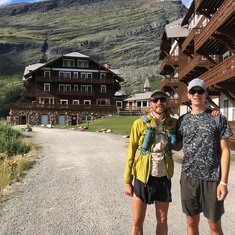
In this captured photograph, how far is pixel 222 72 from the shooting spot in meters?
16.2

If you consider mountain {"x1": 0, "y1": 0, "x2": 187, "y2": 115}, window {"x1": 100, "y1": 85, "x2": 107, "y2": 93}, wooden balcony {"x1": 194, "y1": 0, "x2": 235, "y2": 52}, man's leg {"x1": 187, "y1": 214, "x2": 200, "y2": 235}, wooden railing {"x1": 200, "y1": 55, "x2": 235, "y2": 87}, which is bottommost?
man's leg {"x1": 187, "y1": 214, "x2": 200, "y2": 235}

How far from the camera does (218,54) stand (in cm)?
2209

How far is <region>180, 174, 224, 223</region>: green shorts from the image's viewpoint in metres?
3.71

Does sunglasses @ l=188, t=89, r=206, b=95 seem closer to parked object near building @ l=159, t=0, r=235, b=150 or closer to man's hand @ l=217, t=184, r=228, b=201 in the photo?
man's hand @ l=217, t=184, r=228, b=201

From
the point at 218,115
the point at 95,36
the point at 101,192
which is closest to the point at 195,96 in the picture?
the point at 218,115

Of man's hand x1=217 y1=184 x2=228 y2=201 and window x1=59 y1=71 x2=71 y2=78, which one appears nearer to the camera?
man's hand x1=217 y1=184 x2=228 y2=201

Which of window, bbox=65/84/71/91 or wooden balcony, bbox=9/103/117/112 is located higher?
window, bbox=65/84/71/91

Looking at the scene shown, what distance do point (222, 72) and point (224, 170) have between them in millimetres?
13817

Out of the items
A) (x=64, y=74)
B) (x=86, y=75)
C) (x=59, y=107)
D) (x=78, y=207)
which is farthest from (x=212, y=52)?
(x=64, y=74)

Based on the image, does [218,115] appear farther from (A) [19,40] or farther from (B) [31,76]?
(A) [19,40]

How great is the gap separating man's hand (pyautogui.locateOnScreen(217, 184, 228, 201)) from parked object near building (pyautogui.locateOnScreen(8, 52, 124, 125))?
49974 millimetres

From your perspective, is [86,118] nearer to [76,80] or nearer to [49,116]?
[49,116]

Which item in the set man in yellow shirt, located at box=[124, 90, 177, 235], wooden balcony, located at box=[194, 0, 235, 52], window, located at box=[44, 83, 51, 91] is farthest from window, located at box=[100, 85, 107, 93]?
man in yellow shirt, located at box=[124, 90, 177, 235]

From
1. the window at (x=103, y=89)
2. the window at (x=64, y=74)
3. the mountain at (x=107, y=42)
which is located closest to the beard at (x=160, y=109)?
the window at (x=64, y=74)
